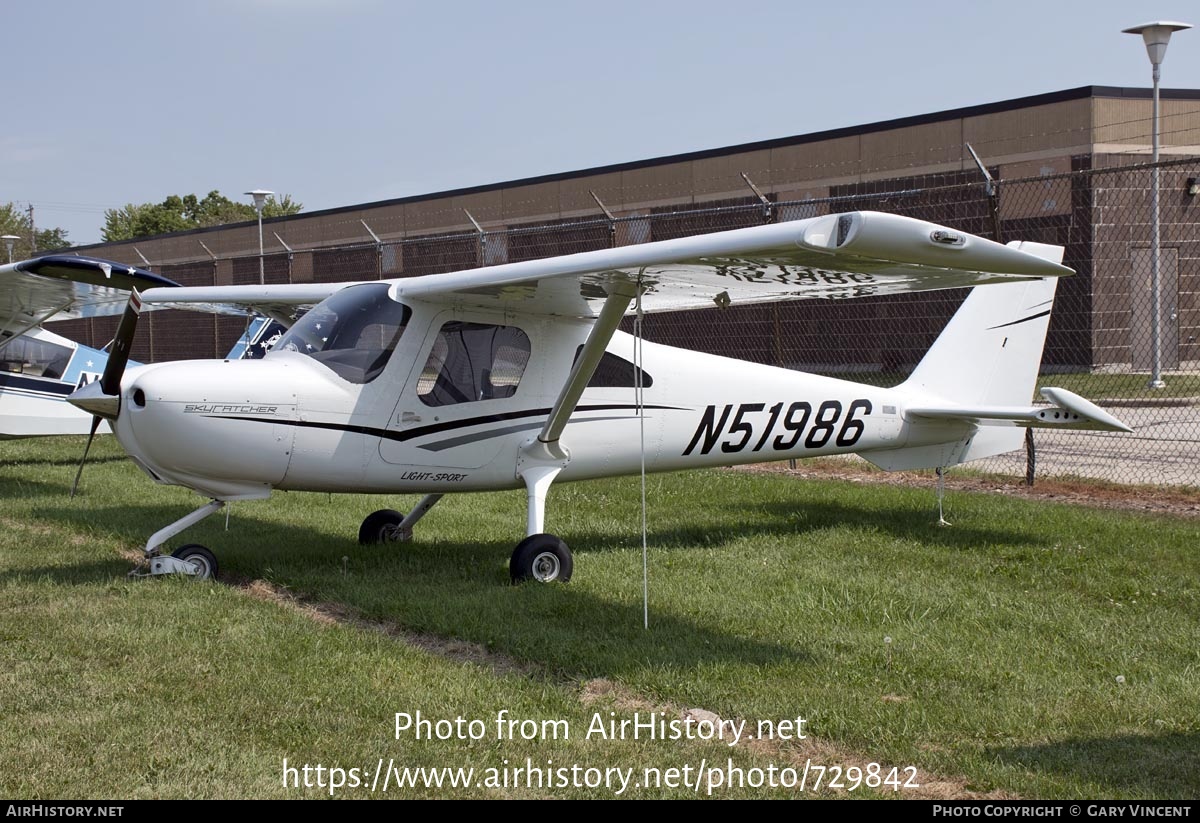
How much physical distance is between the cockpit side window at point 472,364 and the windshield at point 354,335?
0.99 ft

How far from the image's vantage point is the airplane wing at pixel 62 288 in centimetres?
931

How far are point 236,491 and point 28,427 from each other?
8.52 metres

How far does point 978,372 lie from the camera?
938 cm

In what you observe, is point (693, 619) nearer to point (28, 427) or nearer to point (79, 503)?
point (79, 503)

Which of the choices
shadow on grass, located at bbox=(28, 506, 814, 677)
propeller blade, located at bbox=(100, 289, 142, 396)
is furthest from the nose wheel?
propeller blade, located at bbox=(100, 289, 142, 396)

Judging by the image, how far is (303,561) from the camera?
8281mm

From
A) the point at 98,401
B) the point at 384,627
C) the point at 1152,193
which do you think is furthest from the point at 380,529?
the point at 1152,193

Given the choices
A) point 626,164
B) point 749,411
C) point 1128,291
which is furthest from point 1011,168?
point 749,411

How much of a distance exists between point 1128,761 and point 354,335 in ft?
16.8

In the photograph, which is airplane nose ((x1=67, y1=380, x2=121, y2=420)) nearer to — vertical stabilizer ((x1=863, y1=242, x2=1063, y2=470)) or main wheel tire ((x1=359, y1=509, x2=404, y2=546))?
main wheel tire ((x1=359, y1=509, x2=404, y2=546))

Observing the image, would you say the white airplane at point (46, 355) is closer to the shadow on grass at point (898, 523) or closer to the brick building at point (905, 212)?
the brick building at point (905, 212)

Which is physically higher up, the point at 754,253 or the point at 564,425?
the point at 754,253

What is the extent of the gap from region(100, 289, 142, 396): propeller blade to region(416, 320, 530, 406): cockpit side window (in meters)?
1.85
